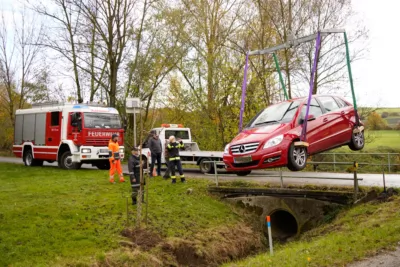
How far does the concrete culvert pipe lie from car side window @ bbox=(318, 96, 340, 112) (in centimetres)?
815

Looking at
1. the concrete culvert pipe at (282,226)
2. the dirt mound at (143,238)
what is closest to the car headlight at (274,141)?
the dirt mound at (143,238)

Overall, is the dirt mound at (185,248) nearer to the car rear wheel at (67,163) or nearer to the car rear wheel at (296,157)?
the car rear wheel at (296,157)

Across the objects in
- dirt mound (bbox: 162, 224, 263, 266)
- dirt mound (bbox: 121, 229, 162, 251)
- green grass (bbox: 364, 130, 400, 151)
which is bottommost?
dirt mound (bbox: 162, 224, 263, 266)

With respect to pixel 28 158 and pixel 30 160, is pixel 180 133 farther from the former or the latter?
pixel 28 158

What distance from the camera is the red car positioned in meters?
7.84

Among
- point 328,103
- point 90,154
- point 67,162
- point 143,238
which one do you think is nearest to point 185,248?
point 143,238

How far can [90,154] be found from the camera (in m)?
21.1

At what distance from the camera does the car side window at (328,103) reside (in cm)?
870

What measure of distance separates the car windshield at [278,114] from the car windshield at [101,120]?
539 inches

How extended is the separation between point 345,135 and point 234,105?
15956mm

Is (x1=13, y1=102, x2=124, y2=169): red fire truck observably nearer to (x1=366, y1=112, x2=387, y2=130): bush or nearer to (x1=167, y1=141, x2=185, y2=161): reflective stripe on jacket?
(x1=167, y1=141, x2=185, y2=161): reflective stripe on jacket

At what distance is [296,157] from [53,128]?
1731cm

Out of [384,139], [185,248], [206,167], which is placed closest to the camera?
[185,248]

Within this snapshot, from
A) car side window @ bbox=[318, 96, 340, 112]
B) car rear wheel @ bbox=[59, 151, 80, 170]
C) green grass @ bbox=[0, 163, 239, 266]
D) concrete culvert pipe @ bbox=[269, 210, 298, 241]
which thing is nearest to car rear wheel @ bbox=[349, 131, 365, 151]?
car side window @ bbox=[318, 96, 340, 112]
